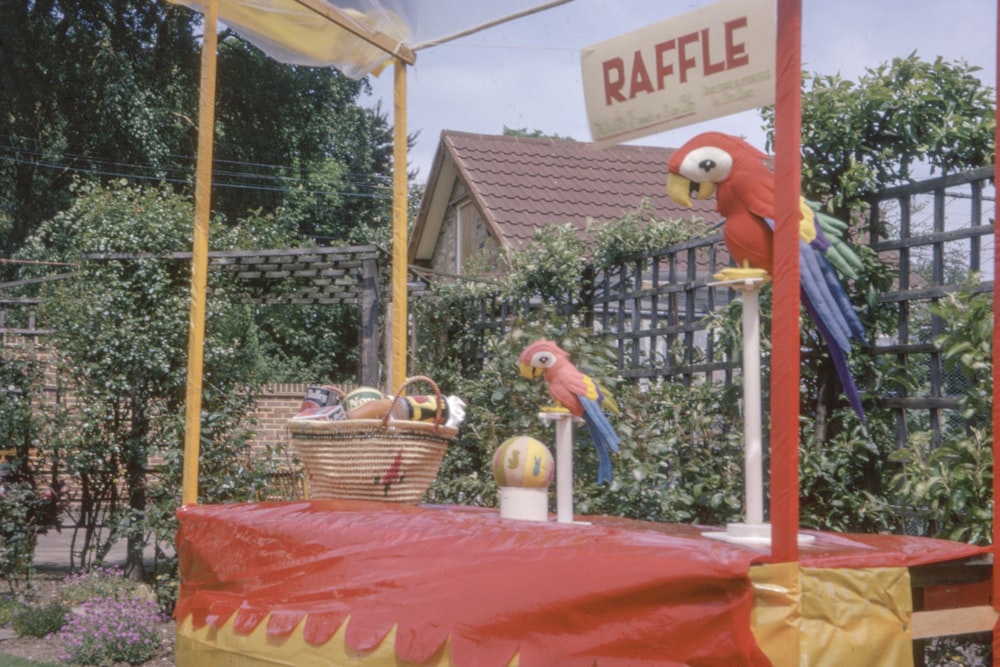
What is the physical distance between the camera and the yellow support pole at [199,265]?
11.2 ft

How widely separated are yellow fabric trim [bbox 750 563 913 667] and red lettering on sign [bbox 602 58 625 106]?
1.14 m

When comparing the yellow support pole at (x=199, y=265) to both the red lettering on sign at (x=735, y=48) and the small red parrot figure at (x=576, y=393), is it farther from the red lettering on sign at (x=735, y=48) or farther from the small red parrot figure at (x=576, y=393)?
the red lettering on sign at (x=735, y=48)

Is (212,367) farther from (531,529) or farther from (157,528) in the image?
(531,529)

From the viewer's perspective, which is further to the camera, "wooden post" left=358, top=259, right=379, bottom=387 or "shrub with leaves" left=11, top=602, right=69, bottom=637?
"wooden post" left=358, top=259, right=379, bottom=387

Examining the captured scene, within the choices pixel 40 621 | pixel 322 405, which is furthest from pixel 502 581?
pixel 40 621

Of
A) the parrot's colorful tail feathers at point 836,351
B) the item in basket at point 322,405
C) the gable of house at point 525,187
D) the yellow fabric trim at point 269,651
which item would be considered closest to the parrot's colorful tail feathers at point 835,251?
the parrot's colorful tail feathers at point 836,351

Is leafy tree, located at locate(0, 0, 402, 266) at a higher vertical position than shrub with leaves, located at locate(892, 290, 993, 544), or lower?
higher

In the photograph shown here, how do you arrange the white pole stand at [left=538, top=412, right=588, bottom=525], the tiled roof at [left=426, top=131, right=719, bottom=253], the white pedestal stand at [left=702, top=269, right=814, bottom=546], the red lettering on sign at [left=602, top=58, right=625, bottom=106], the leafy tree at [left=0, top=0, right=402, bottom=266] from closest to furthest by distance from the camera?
the white pedestal stand at [left=702, top=269, right=814, bottom=546] → the red lettering on sign at [left=602, top=58, right=625, bottom=106] → the white pole stand at [left=538, top=412, right=588, bottom=525] → the tiled roof at [left=426, top=131, right=719, bottom=253] → the leafy tree at [left=0, top=0, right=402, bottom=266]

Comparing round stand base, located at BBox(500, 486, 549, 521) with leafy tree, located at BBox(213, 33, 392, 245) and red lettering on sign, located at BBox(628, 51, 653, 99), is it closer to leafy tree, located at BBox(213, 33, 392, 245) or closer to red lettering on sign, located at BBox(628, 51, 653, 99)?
red lettering on sign, located at BBox(628, 51, 653, 99)

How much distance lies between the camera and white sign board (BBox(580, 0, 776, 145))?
2.10 metres

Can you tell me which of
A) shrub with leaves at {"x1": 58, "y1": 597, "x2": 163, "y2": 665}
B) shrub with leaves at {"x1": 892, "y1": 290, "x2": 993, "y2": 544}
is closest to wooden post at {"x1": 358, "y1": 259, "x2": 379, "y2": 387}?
shrub with leaves at {"x1": 58, "y1": 597, "x2": 163, "y2": 665}

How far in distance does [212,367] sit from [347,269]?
4.41 ft

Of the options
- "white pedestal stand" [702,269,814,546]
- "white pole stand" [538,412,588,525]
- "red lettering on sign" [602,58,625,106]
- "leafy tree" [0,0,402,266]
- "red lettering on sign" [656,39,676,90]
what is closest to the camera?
"white pedestal stand" [702,269,814,546]

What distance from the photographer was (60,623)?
5816 mm
